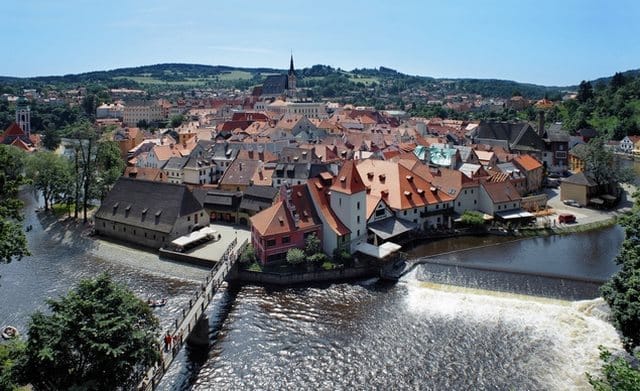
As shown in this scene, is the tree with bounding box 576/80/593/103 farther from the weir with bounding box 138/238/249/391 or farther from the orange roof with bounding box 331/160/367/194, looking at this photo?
the weir with bounding box 138/238/249/391

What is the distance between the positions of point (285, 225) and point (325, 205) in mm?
5231

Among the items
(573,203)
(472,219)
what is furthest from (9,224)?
(573,203)

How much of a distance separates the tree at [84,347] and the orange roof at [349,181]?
87.7 ft

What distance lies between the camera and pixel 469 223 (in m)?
56.8

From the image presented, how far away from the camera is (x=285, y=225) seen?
150ft

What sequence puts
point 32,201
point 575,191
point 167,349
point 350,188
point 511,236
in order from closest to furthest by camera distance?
point 167,349 < point 350,188 < point 511,236 < point 575,191 < point 32,201

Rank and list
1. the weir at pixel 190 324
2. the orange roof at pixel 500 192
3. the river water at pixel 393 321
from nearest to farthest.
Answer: the weir at pixel 190 324 → the river water at pixel 393 321 → the orange roof at pixel 500 192

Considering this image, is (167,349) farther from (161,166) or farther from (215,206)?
(161,166)

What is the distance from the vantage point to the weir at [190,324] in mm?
26747

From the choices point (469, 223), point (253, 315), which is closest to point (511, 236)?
point (469, 223)

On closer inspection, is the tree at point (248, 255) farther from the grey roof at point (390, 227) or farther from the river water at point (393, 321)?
the grey roof at point (390, 227)

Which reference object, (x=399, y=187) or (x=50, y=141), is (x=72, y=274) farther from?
(x=50, y=141)

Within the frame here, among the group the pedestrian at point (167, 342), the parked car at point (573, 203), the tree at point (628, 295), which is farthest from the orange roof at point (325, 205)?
the parked car at point (573, 203)

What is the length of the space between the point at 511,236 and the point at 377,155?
28430 millimetres
